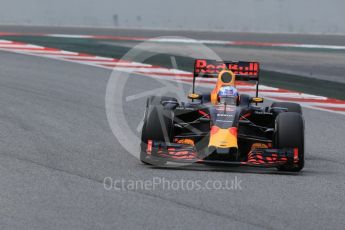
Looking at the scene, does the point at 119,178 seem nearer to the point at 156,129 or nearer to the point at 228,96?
the point at 156,129

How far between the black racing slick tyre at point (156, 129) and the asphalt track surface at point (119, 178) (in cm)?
17

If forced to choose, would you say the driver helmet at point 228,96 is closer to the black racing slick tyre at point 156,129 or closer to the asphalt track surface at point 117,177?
the black racing slick tyre at point 156,129

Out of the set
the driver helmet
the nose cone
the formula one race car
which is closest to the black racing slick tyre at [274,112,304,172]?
the formula one race car

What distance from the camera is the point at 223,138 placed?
32.8 ft

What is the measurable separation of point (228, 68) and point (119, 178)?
2.65 meters

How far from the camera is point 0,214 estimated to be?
7914mm

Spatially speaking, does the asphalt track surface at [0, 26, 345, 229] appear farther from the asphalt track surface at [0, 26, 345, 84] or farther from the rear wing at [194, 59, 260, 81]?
the asphalt track surface at [0, 26, 345, 84]

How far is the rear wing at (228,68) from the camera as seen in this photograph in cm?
1159

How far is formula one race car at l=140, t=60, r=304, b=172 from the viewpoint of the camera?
9.98m

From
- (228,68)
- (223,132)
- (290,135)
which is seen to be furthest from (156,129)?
(228,68)

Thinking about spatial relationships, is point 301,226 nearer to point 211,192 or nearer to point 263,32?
point 211,192

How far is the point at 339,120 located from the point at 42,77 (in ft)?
18.5

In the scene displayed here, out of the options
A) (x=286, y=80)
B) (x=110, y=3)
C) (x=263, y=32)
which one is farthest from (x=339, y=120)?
(x=110, y=3)

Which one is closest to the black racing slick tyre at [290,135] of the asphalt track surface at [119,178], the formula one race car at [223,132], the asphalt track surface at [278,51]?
the formula one race car at [223,132]
